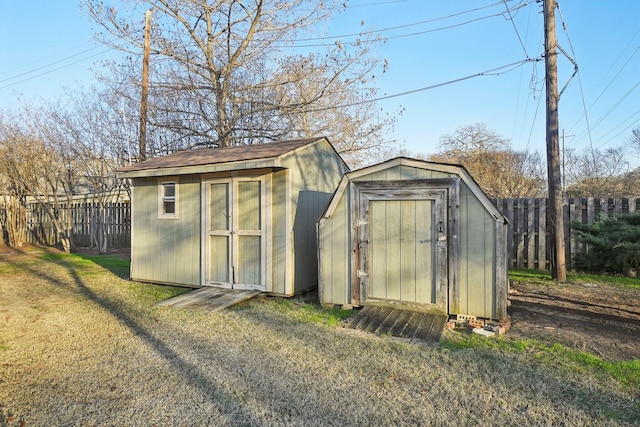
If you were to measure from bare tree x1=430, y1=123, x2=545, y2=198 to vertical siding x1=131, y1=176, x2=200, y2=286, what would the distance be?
57.0ft

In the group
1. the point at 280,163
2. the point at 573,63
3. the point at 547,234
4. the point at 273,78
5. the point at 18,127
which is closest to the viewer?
the point at 280,163

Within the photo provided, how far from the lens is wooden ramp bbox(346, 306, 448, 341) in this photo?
447 cm

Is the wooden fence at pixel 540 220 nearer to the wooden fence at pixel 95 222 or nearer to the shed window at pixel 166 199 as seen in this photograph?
the shed window at pixel 166 199

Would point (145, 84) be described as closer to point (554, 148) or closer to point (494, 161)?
point (554, 148)

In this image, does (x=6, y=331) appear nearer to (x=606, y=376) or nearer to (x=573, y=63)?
(x=606, y=376)

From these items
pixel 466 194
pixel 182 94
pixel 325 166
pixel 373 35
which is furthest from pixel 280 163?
pixel 182 94

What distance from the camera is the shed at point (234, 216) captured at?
6.52 metres

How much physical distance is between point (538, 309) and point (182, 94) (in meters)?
13.5

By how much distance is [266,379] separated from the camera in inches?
131

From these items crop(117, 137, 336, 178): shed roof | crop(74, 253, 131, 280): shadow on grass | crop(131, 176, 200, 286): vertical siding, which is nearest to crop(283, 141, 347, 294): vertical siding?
crop(117, 137, 336, 178): shed roof

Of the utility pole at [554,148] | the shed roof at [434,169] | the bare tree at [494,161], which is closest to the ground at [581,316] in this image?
the utility pole at [554,148]

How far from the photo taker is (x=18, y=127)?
42.2 ft

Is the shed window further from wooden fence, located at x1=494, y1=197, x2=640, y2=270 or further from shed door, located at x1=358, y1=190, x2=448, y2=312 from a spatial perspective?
wooden fence, located at x1=494, y1=197, x2=640, y2=270

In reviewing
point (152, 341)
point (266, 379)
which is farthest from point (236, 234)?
point (266, 379)
